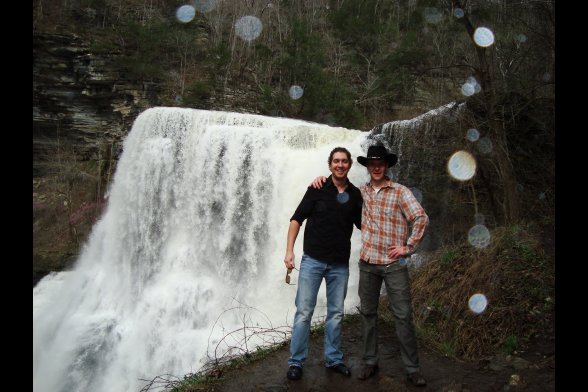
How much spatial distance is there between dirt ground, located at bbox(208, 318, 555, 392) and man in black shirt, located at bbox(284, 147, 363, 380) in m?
0.33

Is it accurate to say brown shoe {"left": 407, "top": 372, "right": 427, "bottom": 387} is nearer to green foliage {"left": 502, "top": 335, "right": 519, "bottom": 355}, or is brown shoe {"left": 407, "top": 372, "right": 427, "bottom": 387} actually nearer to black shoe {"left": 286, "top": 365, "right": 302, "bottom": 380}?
black shoe {"left": 286, "top": 365, "right": 302, "bottom": 380}

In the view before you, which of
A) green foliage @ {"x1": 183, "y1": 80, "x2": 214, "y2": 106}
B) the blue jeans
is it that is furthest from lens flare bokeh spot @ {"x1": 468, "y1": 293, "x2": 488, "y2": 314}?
green foliage @ {"x1": 183, "y1": 80, "x2": 214, "y2": 106}

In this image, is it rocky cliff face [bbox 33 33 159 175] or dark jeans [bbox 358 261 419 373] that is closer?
dark jeans [bbox 358 261 419 373]

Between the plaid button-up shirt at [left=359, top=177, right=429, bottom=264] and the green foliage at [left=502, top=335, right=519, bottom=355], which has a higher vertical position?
the plaid button-up shirt at [left=359, top=177, right=429, bottom=264]

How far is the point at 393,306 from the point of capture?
350 centimetres

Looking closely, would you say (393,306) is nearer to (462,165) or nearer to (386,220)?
(386,220)

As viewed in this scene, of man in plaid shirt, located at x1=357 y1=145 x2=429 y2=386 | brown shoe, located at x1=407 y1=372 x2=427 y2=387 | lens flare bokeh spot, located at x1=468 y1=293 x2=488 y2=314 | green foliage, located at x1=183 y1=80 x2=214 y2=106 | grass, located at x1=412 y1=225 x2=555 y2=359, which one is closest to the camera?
man in plaid shirt, located at x1=357 y1=145 x2=429 y2=386

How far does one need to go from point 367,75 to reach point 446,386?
22.3 meters

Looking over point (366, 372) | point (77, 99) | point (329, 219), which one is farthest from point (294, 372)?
point (77, 99)

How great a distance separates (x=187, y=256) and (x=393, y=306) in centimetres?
758

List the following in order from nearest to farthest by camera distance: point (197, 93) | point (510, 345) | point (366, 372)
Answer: point (366, 372), point (510, 345), point (197, 93)

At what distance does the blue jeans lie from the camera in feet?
12.1
